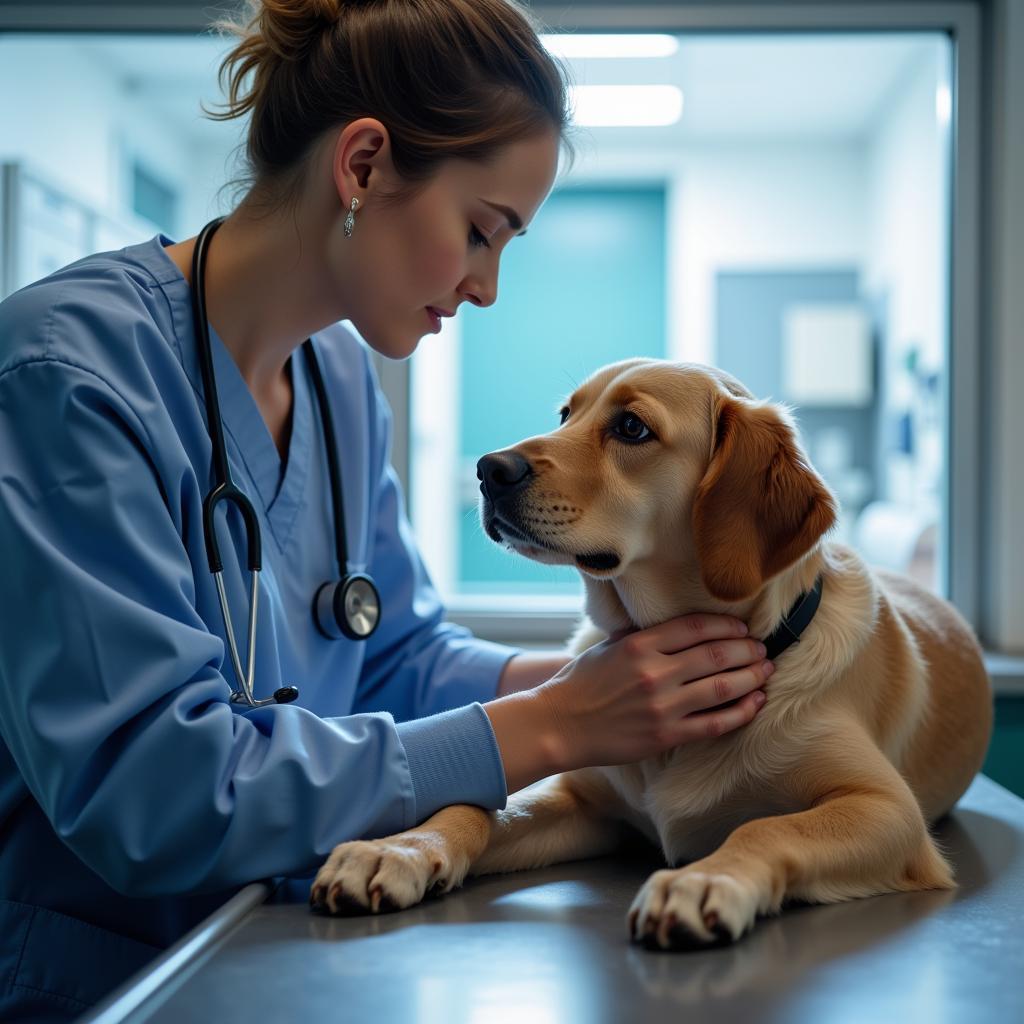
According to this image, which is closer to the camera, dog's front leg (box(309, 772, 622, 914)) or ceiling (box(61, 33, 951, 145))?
dog's front leg (box(309, 772, 622, 914))

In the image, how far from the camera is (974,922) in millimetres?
841

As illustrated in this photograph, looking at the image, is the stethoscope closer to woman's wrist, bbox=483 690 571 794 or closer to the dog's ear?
woman's wrist, bbox=483 690 571 794

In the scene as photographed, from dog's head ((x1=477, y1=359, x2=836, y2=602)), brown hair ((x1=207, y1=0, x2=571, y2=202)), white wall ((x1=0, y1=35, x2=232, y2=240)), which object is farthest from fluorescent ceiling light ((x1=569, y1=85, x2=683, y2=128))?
dog's head ((x1=477, y1=359, x2=836, y2=602))

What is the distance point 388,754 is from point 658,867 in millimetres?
319

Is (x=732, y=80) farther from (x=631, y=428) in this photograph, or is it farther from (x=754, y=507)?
(x=754, y=507)

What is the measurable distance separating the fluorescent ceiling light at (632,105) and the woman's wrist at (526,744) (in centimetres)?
388

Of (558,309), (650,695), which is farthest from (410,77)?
(558,309)

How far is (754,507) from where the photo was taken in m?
1.05

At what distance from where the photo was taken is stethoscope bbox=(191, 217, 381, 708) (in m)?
1.00

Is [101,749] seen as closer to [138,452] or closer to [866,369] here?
[138,452]

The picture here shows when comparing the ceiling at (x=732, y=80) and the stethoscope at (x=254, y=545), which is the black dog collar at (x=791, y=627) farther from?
the ceiling at (x=732, y=80)

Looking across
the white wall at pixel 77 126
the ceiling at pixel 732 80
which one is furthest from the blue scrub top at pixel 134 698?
the ceiling at pixel 732 80

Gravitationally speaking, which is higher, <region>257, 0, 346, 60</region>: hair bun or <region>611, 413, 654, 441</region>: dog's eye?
<region>257, 0, 346, 60</region>: hair bun

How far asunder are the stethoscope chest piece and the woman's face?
0.28 m
